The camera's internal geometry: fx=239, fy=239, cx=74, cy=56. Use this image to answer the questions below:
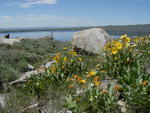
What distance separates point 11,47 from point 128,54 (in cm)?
1305

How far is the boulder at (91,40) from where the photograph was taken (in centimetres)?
1092

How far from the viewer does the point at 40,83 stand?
4.94 meters

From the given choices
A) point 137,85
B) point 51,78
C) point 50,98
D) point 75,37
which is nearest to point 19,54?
point 75,37

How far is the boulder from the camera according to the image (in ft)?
35.8

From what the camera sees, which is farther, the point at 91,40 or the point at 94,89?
the point at 91,40

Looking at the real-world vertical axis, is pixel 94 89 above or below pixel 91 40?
below

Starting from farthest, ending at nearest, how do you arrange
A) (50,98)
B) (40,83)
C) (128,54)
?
(128,54) < (40,83) < (50,98)

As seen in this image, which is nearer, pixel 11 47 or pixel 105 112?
pixel 105 112

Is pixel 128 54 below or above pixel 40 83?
above

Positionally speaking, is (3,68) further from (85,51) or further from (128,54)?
(128,54)

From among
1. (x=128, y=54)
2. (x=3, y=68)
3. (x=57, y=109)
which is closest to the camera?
(x=57, y=109)

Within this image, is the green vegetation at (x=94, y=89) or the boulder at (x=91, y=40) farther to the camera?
the boulder at (x=91, y=40)

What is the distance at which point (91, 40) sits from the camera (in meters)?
11.3

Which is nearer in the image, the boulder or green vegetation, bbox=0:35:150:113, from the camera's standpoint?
green vegetation, bbox=0:35:150:113
